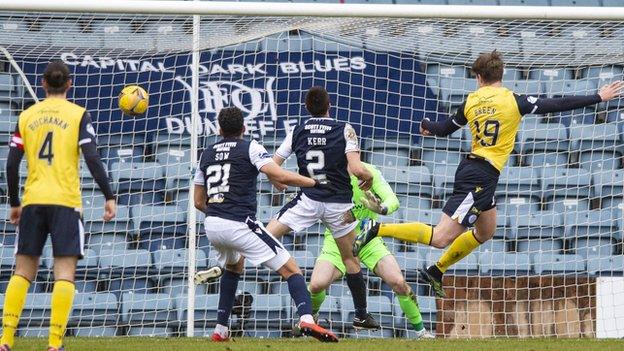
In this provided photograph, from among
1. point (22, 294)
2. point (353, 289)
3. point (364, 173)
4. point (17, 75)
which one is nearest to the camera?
point (22, 294)

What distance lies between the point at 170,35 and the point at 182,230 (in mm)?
1911

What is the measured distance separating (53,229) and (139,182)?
4.10m

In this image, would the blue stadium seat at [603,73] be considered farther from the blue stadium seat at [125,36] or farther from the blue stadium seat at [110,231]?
the blue stadium seat at [110,231]

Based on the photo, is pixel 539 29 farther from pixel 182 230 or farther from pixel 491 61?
pixel 182 230

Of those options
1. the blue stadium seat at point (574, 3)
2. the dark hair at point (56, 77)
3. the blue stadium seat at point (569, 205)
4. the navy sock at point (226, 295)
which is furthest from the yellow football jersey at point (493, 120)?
the blue stadium seat at point (574, 3)

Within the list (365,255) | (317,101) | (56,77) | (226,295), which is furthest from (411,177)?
(56,77)

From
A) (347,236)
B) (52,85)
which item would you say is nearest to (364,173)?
(347,236)

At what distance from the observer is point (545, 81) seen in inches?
459

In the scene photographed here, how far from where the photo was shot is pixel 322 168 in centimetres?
891

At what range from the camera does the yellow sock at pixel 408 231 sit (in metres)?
9.18

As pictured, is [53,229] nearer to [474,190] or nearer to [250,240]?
[250,240]

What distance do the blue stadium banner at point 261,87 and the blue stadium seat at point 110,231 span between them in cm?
83

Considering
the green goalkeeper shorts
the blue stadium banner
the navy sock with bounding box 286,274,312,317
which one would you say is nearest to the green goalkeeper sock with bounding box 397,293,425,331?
the green goalkeeper shorts

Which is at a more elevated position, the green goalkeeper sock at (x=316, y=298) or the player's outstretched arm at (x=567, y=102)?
the player's outstretched arm at (x=567, y=102)
